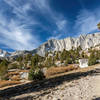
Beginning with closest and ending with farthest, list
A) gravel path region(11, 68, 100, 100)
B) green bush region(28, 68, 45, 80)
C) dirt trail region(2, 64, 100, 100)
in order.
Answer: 1. gravel path region(11, 68, 100, 100)
2. dirt trail region(2, 64, 100, 100)
3. green bush region(28, 68, 45, 80)

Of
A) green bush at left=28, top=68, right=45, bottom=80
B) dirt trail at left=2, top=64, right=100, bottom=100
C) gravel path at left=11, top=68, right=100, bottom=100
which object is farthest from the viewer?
green bush at left=28, top=68, right=45, bottom=80

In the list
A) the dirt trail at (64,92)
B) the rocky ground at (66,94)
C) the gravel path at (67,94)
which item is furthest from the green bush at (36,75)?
the gravel path at (67,94)

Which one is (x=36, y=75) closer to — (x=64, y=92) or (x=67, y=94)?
(x=64, y=92)

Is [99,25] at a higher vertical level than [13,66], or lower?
higher

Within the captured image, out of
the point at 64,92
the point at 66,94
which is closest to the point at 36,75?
the point at 64,92

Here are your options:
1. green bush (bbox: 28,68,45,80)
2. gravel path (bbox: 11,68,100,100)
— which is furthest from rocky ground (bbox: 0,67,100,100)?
green bush (bbox: 28,68,45,80)

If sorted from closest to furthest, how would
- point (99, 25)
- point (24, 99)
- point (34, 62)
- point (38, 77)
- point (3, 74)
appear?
point (24, 99)
point (38, 77)
point (99, 25)
point (3, 74)
point (34, 62)

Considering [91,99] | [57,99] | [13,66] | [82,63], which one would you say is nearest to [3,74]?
[57,99]

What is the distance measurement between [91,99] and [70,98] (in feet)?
3.65

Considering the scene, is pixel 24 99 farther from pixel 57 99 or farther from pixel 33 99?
pixel 57 99

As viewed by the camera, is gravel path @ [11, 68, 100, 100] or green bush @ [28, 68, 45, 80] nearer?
gravel path @ [11, 68, 100, 100]

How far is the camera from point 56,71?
2217 cm

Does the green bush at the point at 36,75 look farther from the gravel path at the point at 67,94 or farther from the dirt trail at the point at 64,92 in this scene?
the gravel path at the point at 67,94

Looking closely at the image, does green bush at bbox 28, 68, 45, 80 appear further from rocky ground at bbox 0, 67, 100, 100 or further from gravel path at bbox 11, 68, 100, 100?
gravel path at bbox 11, 68, 100, 100
